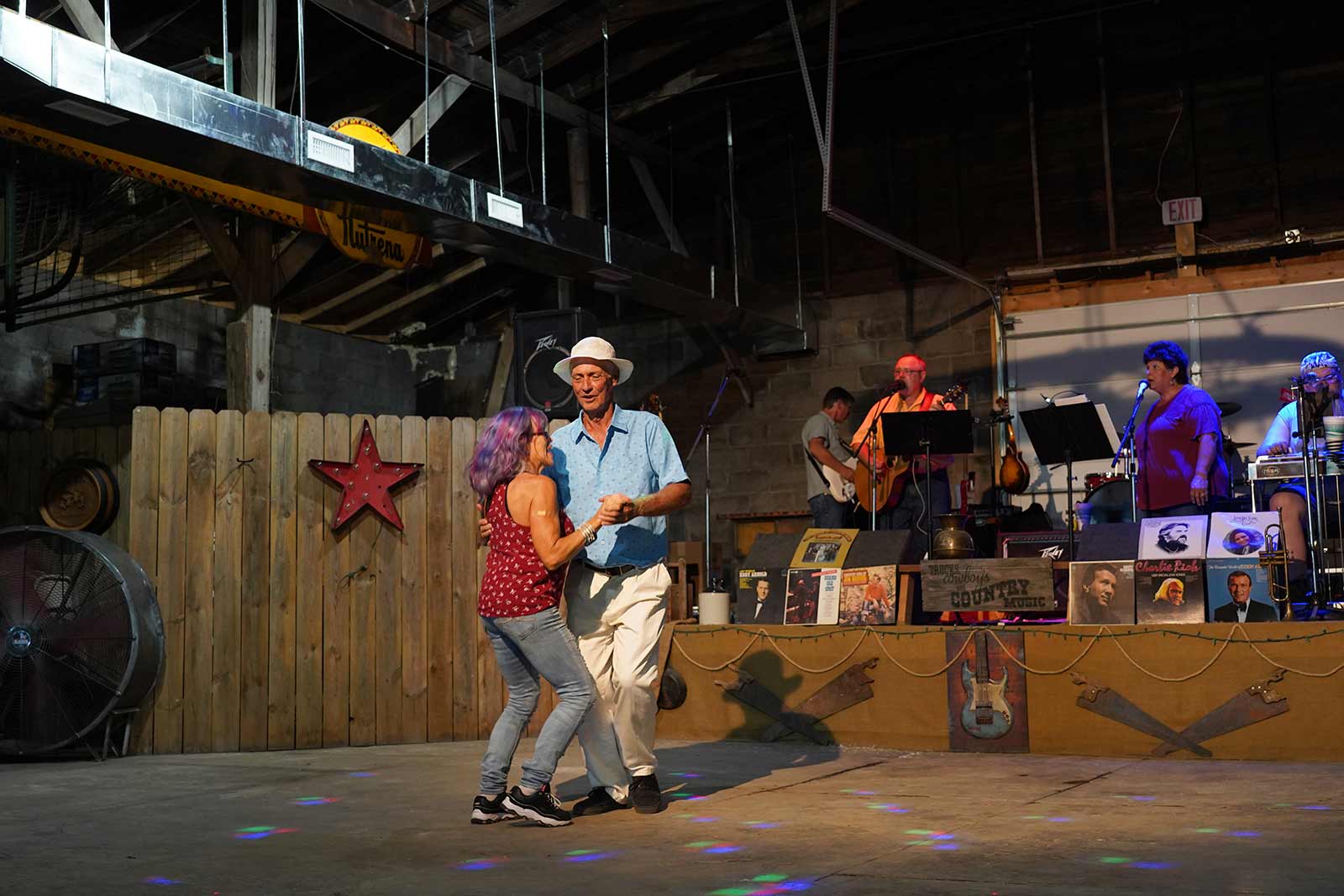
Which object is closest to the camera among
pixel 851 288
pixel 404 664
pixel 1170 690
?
pixel 1170 690

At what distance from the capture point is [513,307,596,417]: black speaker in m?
9.41

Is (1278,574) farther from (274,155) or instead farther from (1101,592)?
(274,155)

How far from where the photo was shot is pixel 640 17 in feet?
33.1

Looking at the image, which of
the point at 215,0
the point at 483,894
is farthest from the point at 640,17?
Answer: the point at 483,894

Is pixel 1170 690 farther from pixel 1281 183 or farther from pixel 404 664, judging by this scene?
pixel 1281 183

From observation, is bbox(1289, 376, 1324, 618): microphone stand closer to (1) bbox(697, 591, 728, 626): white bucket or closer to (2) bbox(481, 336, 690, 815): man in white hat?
(1) bbox(697, 591, 728, 626): white bucket

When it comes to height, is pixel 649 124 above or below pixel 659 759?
above

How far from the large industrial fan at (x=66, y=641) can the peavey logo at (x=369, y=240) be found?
316 centimetres

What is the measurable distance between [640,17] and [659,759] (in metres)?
6.28

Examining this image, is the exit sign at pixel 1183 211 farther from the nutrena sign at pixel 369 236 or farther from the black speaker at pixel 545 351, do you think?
the nutrena sign at pixel 369 236

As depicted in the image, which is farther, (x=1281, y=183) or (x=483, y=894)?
(x=1281, y=183)

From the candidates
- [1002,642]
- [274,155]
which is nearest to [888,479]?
[1002,642]

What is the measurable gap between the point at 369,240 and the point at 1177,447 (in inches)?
205

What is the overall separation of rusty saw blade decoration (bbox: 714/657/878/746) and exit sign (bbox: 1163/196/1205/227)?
6642 mm
